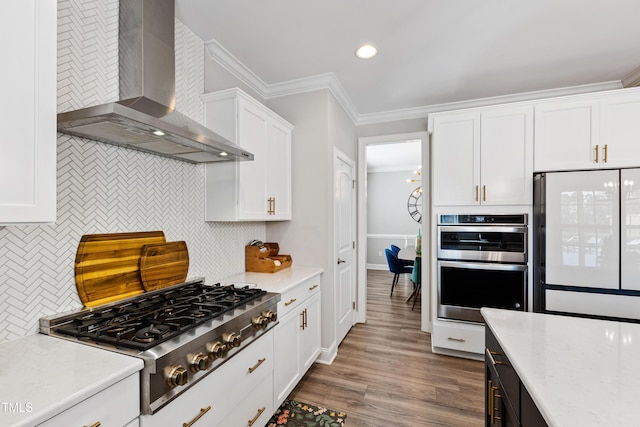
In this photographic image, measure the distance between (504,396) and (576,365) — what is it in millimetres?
324

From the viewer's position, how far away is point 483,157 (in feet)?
9.28

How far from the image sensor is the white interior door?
3.04 m

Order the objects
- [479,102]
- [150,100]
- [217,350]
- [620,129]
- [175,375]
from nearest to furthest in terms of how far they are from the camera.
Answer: [175,375] → [217,350] → [150,100] → [620,129] → [479,102]

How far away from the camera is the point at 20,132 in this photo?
3.07 ft

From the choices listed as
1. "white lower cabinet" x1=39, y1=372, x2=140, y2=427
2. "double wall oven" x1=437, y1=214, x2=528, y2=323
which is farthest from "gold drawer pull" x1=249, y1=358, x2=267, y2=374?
"double wall oven" x1=437, y1=214, x2=528, y2=323

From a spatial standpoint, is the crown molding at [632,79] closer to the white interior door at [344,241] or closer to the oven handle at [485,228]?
the oven handle at [485,228]

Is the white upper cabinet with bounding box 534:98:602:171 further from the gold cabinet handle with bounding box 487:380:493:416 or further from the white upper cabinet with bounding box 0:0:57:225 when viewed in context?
the white upper cabinet with bounding box 0:0:57:225

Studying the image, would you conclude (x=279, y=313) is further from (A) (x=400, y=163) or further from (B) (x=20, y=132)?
(A) (x=400, y=163)

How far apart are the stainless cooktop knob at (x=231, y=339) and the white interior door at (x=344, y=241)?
1.57 metres

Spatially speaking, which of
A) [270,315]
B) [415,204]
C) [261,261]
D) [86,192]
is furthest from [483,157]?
[415,204]

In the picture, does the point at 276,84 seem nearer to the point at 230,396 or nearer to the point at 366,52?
the point at 366,52

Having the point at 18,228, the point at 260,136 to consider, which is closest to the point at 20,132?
the point at 18,228

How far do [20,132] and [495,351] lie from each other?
1.99 m

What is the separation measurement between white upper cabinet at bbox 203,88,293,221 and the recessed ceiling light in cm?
Result: 90
